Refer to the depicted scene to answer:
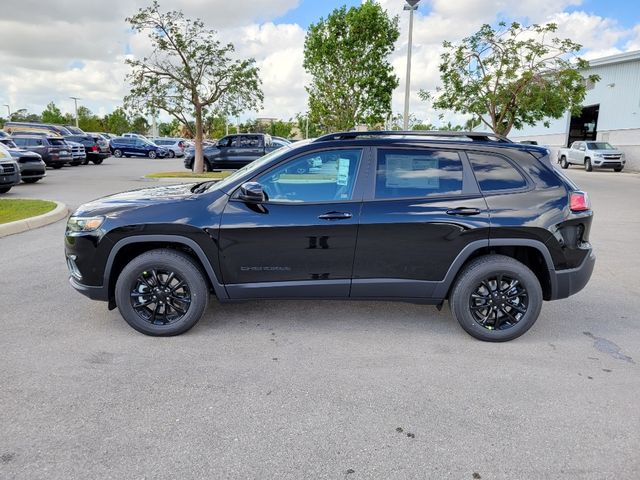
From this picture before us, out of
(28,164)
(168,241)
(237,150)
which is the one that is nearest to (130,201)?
(168,241)

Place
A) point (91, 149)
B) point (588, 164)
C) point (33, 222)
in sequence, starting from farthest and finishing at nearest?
point (588, 164) → point (91, 149) → point (33, 222)

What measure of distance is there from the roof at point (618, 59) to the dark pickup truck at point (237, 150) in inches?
1048


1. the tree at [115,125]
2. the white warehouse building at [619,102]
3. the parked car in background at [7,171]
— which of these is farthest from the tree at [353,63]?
the tree at [115,125]

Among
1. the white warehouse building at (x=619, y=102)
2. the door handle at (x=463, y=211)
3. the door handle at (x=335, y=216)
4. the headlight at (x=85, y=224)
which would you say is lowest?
the headlight at (x=85, y=224)

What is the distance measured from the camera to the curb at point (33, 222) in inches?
306

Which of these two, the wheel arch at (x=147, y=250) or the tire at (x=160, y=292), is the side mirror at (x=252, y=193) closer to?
the wheel arch at (x=147, y=250)

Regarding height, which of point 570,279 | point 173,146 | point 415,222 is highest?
point 173,146

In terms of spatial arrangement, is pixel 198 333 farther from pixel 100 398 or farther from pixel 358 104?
pixel 358 104

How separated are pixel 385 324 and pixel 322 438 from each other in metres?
1.84

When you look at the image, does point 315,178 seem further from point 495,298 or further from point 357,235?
point 495,298

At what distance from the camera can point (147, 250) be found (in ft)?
13.4

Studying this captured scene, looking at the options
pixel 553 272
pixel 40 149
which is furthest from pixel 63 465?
pixel 40 149

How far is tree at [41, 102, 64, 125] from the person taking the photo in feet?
243

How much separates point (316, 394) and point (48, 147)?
2134cm
